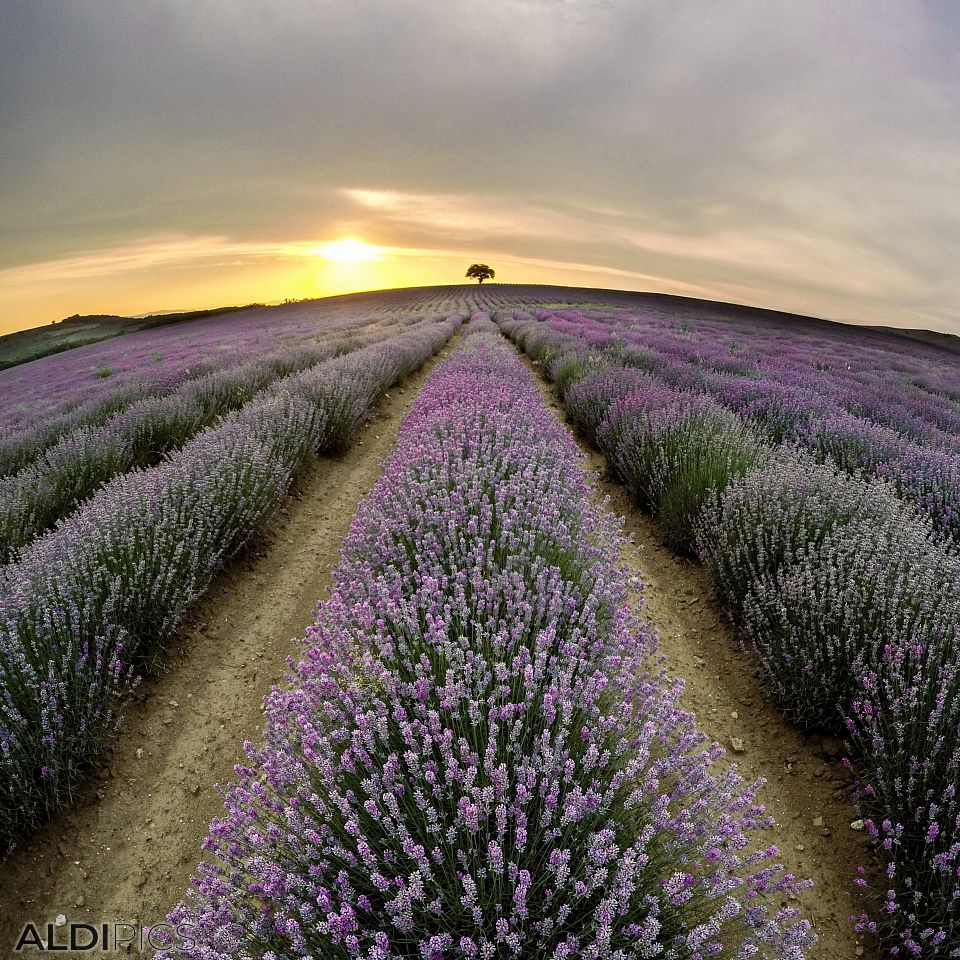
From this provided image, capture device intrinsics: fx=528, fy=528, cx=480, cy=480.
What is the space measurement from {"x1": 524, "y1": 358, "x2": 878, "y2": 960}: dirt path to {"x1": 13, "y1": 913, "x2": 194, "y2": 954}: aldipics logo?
8.04 feet

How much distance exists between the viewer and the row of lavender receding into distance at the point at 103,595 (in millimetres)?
2291

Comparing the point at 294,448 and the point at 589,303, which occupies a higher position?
the point at 589,303

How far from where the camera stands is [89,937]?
204 centimetres

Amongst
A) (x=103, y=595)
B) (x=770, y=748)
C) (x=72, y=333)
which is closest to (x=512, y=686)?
(x=770, y=748)

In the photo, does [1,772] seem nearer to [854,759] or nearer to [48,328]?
[854,759]

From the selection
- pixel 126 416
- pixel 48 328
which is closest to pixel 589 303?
pixel 126 416

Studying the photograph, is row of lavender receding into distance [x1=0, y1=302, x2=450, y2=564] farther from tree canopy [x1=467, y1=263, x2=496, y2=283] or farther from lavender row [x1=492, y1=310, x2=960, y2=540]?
tree canopy [x1=467, y1=263, x2=496, y2=283]

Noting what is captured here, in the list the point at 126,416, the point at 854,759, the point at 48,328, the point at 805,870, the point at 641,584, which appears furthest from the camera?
the point at 48,328

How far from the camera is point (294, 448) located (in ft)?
17.3

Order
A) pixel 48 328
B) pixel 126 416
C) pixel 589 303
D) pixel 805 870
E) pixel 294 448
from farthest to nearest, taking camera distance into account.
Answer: pixel 48 328
pixel 589 303
pixel 126 416
pixel 294 448
pixel 805 870

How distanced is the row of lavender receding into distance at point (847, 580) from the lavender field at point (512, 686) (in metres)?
0.02

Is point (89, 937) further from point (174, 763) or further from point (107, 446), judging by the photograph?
point (107, 446)

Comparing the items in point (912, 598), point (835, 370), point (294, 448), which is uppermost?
point (835, 370)

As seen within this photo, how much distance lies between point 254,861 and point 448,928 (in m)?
0.58
